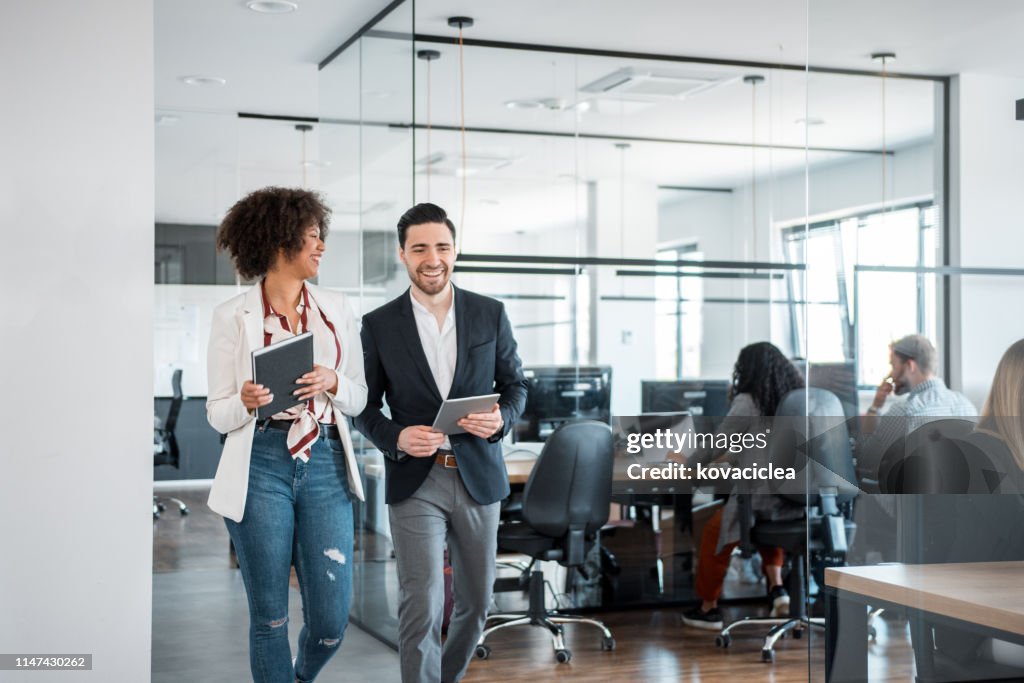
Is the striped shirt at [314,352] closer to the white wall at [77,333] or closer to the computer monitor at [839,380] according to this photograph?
the white wall at [77,333]

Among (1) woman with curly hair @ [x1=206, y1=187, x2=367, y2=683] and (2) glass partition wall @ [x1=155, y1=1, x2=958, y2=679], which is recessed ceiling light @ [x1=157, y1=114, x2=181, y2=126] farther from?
(1) woman with curly hair @ [x1=206, y1=187, x2=367, y2=683]

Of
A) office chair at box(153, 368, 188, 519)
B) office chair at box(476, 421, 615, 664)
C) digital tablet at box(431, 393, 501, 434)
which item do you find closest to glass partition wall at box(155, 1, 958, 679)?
office chair at box(153, 368, 188, 519)

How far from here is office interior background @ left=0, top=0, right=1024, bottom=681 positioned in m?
2.58

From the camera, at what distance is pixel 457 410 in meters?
3.21

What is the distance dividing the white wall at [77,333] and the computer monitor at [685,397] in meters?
3.82

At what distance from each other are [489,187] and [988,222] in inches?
257

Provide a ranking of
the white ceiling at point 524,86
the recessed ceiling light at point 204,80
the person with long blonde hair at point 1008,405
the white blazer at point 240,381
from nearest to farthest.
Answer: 1. the person with long blonde hair at point 1008,405
2. the white ceiling at point 524,86
3. the white blazer at point 240,381
4. the recessed ceiling light at point 204,80

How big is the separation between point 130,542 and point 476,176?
5.76 m

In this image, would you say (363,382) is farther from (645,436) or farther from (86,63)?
(645,436)

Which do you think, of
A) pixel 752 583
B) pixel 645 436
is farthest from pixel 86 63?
pixel 752 583

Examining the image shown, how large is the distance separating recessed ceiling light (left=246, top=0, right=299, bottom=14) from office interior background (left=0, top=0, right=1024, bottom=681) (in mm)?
74

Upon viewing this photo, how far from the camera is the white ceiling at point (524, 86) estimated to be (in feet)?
8.57

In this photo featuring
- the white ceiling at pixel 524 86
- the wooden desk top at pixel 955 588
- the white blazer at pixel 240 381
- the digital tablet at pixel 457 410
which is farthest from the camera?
the digital tablet at pixel 457 410

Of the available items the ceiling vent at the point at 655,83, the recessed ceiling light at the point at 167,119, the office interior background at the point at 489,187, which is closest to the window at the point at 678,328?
the office interior background at the point at 489,187
